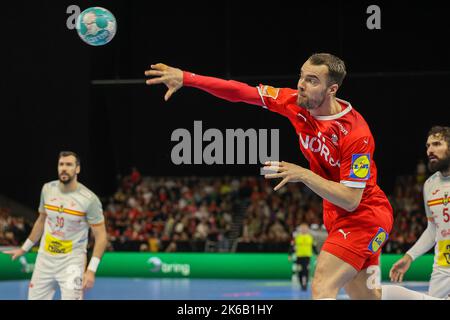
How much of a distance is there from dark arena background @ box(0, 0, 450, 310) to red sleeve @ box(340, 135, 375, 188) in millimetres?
13390

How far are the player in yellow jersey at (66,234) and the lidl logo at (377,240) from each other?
399cm

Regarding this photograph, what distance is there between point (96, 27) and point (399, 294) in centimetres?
486

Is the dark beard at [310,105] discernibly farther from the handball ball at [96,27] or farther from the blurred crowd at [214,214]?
the blurred crowd at [214,214]

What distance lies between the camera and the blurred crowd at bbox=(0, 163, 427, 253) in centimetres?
2169

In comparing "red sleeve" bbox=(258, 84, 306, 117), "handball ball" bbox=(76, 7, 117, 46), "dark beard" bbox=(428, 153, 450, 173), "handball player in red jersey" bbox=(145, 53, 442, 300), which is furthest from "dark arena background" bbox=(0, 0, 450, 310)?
"handball player in red jersey" bbox=(145, 53, 442, 300)

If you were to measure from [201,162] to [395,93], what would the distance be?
6.64 meters

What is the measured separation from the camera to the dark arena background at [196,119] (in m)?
20.8

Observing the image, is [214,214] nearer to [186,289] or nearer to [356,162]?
[186,289]

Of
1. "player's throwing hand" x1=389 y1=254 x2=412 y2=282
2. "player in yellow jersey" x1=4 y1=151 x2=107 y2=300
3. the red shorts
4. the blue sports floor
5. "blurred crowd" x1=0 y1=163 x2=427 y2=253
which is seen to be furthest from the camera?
"blurred crowd" x1=0 y1=163 x2=427 y2=253

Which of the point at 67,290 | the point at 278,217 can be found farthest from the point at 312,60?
the point at 278,217

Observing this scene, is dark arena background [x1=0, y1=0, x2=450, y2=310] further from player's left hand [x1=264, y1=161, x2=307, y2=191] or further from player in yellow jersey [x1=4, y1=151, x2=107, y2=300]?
player's left hand [x1=264, y1=161, x2=307, y2=191]

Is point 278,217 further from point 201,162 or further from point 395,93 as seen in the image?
point 395,93

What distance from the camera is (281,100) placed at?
5.68 metres

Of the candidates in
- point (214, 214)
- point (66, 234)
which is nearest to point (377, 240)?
point (66, 234)
